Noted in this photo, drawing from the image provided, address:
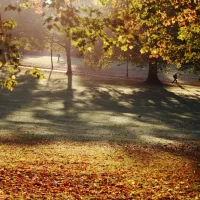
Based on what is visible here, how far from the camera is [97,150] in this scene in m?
13.7

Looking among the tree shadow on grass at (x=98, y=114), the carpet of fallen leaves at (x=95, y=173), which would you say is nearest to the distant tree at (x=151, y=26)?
the carpet of fallen leaves at (x=95, y=173)

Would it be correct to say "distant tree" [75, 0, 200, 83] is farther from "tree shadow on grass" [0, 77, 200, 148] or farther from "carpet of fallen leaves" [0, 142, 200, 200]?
"tree shadow on grass" [0, 77, 200, 148]

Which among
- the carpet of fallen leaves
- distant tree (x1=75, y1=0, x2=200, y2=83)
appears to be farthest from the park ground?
distant tree (x1=75, y1=0, x2=200, y2=83)

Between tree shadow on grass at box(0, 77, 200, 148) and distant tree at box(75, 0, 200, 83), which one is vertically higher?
distant tree at box(75, 0, 200, 83)

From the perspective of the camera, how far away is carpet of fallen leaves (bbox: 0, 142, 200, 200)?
9.05 m

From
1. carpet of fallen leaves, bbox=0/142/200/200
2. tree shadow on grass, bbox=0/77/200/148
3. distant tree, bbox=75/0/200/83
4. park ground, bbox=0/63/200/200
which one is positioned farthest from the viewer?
tree shadow on grass, bbox=0/77/200/148

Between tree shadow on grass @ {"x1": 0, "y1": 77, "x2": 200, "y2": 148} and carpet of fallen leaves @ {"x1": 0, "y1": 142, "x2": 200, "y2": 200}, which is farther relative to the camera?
tree shadow on grass @ {"x1": 0, "y1": 77, "x2": 200, "y2": 148}

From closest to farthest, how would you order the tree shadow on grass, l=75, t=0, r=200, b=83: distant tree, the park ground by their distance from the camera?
l=75, t=0, r=200, b=83: distant tree, the park ground, the tree shadow on grass

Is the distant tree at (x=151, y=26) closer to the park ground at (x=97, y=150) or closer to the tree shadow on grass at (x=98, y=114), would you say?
the park ground at (x=97, y=150)

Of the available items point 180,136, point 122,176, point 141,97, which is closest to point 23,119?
point 180,136

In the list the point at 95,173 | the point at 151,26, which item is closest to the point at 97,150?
the point at 95,173

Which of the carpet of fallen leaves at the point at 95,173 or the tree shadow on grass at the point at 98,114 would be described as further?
the tree shadow on grass at the point at 98,114

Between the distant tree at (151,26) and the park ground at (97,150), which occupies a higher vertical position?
the distant tree at (151,26)

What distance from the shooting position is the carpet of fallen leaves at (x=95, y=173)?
905 centimetres
